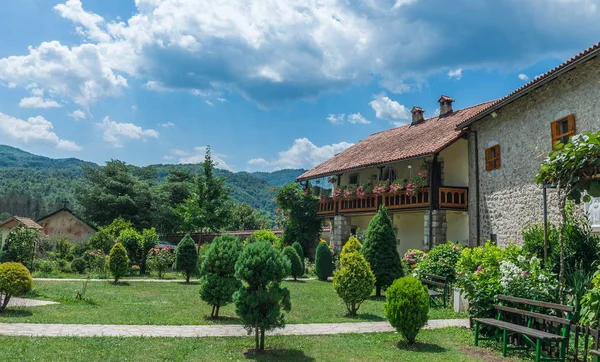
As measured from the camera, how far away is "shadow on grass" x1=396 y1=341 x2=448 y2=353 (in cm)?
744

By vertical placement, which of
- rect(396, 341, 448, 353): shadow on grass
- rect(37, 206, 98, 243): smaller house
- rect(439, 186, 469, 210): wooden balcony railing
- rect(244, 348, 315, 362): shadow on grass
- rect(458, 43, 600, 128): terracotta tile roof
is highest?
rect(458, 43, 600, 128): terracotta tile roof

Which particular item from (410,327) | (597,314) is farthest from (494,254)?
(597,314)

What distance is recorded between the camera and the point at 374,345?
7820mm

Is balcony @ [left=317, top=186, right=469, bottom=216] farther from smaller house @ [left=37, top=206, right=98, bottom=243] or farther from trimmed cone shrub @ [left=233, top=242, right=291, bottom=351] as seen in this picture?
smaller house @ [left=37, top=206, right=98, bottom=243]

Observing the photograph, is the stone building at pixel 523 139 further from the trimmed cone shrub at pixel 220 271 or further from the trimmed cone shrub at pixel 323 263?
the trimmed cone shrub at pixel 220 271

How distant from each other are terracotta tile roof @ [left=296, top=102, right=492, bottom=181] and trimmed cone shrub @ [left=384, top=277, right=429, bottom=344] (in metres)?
10.5

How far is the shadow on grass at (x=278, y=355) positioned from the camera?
22.4ft

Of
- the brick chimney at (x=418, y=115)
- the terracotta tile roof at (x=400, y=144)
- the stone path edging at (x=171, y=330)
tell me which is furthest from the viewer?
the brick chimney at (x=418, y=115)

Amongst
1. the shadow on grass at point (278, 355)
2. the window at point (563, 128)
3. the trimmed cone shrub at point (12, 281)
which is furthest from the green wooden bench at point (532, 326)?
the trimmed cone shrub at point (12, 281)

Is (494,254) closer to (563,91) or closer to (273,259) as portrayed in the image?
(273,259)

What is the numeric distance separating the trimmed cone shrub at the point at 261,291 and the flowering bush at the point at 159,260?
14.3 metres

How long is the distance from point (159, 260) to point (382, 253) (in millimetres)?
10844

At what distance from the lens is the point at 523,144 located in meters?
14.8

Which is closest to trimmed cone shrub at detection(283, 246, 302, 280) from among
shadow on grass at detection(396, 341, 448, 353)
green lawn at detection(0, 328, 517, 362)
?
green lawn at detection(0, 328, 517, 362)
